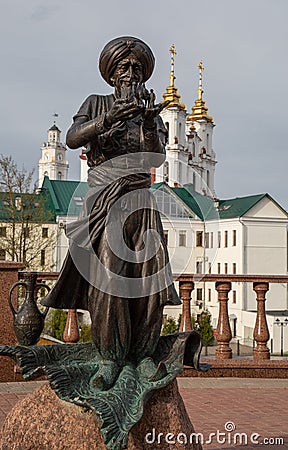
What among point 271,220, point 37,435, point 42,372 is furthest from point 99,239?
point 271,220

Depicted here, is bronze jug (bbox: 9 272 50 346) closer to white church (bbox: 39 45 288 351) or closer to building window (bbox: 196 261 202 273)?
white church (bbox: 39 45 288 351)

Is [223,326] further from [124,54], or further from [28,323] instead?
[124,54]

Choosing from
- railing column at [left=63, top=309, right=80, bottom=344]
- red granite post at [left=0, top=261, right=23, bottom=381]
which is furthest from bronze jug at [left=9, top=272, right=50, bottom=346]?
railing column at [left=63, top=309, right=80, bottom=344]

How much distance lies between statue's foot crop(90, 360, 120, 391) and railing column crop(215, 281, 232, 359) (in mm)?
4201

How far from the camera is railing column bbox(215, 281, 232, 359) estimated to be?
8.17 metres

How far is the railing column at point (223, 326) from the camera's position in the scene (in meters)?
8.17

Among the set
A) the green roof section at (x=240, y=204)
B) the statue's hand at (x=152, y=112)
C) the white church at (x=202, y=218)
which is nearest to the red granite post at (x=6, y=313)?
the white church at (x=202, y=218)

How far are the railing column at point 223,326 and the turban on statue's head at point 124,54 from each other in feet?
13.9

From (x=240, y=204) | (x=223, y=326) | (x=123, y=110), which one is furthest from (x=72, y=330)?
(x=240, y=204)

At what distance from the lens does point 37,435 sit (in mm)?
3967

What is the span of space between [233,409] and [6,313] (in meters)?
2.63

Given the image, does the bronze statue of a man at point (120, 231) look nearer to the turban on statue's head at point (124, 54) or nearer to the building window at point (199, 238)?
the turban on statue's head at point (124, 54)

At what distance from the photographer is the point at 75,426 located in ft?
12.7

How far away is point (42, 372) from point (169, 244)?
111cm
